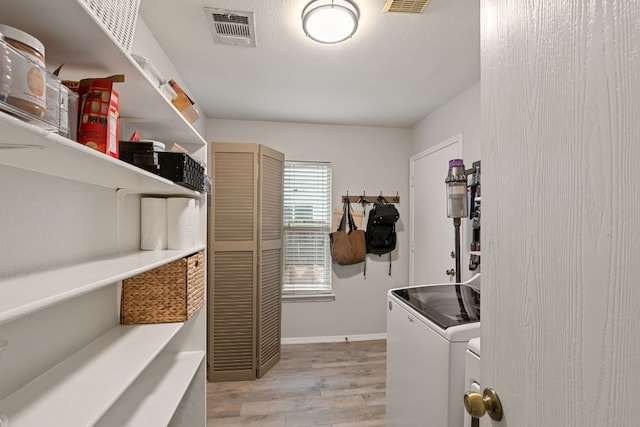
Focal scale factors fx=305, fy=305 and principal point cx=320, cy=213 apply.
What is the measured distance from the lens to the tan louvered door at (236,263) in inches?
97.8

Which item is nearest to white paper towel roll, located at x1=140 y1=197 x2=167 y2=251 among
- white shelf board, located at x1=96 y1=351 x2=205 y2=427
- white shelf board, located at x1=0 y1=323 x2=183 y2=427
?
white shelf board, located at x1=0 y1=323 x2=183 y2=427

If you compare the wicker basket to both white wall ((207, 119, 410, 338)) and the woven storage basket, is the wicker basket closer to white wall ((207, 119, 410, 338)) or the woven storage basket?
the woven storage basket

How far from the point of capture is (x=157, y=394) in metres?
1.29

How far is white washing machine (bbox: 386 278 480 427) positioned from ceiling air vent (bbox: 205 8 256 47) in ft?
5.58

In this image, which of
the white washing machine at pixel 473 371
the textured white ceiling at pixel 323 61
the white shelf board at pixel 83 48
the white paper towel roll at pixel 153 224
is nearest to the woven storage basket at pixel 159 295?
the white paper towel roll at pixel 153 224

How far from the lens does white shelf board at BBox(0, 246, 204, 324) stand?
549mm

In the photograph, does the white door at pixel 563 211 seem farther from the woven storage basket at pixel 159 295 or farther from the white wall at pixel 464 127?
the white wall at pixel 464 127

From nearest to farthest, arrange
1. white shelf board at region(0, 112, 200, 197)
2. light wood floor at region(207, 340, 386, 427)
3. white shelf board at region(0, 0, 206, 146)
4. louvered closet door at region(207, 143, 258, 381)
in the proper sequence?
white shelf board at region(0, 112, 200, 197), white shelf board at region(0, 0, 206, 146), light wood floor at region(207, 340, 386, 427), louvered closet door at region(207, 143, 258, 381)

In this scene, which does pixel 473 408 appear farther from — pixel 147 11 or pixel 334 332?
pixel 334 332


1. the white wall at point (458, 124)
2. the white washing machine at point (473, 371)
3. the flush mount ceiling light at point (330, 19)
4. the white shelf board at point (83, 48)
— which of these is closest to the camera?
the white shelf board at point (83, 48)

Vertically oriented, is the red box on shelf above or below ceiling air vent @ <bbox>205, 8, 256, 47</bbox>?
below

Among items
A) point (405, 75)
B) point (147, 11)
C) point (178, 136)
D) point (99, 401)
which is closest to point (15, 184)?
point (99, 401)

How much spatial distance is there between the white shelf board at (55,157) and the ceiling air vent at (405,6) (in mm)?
1315

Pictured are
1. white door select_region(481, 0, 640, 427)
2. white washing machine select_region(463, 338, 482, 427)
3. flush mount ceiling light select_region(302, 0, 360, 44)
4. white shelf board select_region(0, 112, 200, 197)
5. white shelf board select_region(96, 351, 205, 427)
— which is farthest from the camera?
flush mount ceiling light select_region(302, 0, 360, 44)
